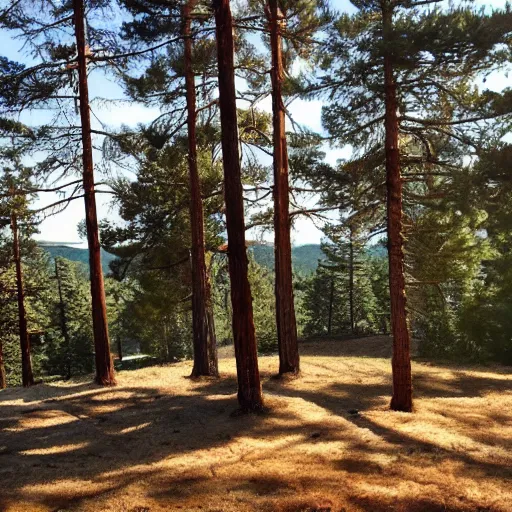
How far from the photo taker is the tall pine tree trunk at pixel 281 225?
505 inches

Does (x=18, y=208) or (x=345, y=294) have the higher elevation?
(x=18, y=208)

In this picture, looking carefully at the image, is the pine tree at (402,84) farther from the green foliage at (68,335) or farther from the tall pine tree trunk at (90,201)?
the green foliage at (68,335)

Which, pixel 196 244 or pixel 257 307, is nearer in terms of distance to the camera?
pixel 196 244

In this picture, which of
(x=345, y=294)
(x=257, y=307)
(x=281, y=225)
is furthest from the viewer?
(x=257, y=307)

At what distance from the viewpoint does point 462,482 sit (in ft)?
16.8

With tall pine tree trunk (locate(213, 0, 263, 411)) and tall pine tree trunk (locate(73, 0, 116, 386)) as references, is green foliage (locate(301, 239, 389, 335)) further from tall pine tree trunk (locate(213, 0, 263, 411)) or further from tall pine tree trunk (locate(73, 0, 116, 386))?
tall pine tree trunk (locate(213, 0, 263, 411))

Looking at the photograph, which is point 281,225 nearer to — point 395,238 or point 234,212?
point 395,238

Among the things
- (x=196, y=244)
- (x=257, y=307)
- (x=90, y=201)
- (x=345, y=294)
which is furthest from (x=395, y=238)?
(x=257, y=307)

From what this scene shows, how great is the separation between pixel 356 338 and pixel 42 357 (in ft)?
97.8

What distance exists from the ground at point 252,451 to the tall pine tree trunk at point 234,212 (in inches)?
51.9

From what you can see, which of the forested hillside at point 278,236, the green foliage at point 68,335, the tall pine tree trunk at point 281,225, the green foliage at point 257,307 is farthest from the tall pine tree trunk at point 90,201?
the green foliage at point 68,335

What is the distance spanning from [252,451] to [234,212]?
163 inches

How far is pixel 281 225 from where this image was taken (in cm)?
1315

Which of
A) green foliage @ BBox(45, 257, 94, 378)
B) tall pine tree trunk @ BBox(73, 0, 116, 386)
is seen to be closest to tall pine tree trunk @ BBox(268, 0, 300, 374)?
tall pine tree trunk @ BBox(73, 0, 116, 386)
